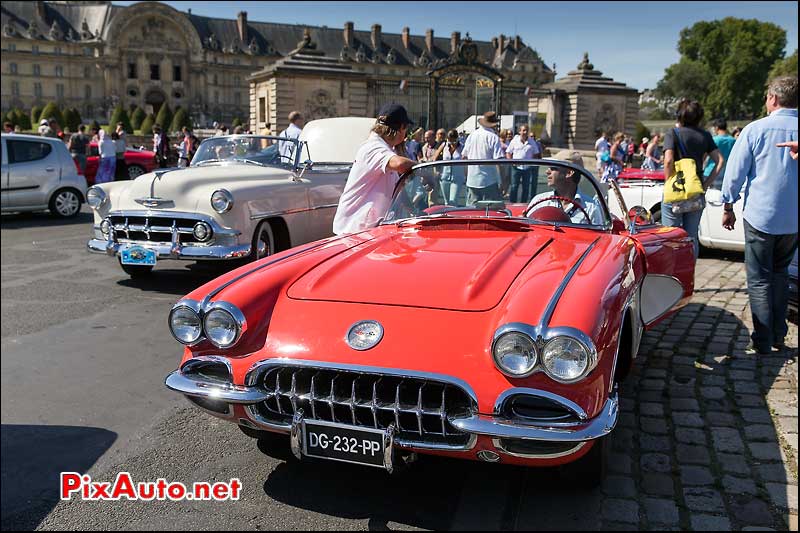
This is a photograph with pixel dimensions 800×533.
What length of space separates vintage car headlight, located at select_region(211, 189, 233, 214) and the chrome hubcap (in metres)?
7.38

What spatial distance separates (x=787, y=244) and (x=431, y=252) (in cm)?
292

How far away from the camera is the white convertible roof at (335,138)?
10664 mm

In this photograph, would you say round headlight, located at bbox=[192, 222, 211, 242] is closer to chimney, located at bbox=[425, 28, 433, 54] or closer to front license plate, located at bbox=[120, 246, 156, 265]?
front license plate, located at bbox=[120, 246, 156, 265]

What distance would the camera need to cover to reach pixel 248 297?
10.8ft

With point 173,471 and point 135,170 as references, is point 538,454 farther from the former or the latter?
point 135,170

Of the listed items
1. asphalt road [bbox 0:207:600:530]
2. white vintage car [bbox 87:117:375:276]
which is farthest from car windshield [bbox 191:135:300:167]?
asphalt road [bbox 0:207:600:530]

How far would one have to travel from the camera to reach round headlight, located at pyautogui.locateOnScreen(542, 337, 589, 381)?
275 cm

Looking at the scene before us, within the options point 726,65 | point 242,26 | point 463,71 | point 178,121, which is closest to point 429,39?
point 242,26

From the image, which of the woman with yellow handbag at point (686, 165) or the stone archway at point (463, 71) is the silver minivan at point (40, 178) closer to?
the woman with yellow handbag at point (686, 165)

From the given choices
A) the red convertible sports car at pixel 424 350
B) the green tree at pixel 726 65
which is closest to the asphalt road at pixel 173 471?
the red convertible sports car at pixel 424 350

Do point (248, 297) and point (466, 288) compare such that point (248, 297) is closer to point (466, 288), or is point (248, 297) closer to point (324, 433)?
point (324, 433)

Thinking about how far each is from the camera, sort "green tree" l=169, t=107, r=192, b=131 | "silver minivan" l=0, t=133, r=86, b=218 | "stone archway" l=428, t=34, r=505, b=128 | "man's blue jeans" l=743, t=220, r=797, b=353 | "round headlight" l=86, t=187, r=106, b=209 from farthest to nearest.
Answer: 1. "green tree" l=169, t=107, r=192, b=131
2. "stone archway" l=428, t=34, r=505, b=128
3. "silver minivan" l=0, t=133, r=86, b=218
4. "round headlight" l=86, t=187, r=106, b=209
5. "man's blue jeans" l=743, t=220, r=797, b=353

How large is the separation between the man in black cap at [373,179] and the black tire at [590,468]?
2.57m

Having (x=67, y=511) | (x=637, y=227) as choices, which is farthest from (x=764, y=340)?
(x=67, y=511)
